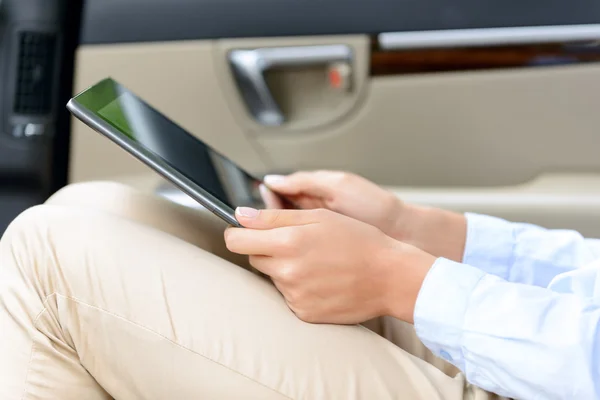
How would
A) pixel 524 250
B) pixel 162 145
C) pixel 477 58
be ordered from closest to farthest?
1. pixel 162 145
2. pixel 524 250
3. pixel 477 58

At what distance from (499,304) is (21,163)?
1.08 meters

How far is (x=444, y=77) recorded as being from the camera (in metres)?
1.32

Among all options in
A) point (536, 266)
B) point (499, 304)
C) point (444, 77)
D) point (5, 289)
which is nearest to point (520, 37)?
point (444, 77)

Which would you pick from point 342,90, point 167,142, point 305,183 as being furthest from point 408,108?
point 167,142

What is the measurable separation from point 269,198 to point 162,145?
227mm

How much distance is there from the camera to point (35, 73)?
4.53 feet

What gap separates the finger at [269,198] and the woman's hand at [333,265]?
24 cm

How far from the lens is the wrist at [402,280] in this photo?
696 mm

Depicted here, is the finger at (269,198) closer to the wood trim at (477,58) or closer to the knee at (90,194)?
the knee at (90,194)

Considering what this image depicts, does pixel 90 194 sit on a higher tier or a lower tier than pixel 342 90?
lower

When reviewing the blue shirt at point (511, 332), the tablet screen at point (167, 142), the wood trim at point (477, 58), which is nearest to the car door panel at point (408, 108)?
the wood trim at point (477, 58)

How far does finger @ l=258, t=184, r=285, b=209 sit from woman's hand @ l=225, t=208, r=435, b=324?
235 mm

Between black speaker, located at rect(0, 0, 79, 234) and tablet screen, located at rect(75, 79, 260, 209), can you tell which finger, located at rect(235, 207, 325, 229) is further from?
black speaker, located at rect(0, 0, 79, 234)

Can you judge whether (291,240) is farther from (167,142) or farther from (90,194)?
(90,194)
